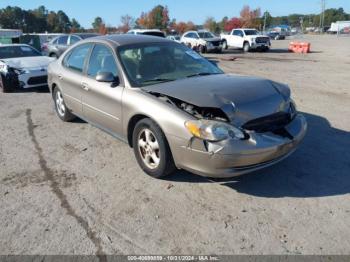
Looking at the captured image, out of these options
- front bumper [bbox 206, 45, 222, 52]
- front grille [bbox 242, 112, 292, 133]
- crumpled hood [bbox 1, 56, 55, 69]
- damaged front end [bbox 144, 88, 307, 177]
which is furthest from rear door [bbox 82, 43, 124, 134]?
front bumper [bbox 206, 45, 222, 52]

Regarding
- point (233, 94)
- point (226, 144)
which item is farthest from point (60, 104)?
point (226, 144)

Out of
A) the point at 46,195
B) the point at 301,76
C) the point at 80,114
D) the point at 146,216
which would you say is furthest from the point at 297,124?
the point at 301,76

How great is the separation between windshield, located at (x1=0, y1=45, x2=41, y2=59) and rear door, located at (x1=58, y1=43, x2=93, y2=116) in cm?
576

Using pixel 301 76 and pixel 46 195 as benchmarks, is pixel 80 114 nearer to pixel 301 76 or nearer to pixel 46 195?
pixel 46 195

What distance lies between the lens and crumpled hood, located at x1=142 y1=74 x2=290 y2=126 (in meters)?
3.73

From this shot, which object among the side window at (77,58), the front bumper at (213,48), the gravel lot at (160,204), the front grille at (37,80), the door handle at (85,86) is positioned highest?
the side window at (77,58)

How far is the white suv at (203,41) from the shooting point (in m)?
26.9

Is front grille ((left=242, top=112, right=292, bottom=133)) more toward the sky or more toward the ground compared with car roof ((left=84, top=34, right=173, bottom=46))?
more toward the ground

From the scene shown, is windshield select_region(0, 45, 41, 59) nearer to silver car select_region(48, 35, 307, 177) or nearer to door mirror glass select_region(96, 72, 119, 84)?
silver car select_region(48, 35, 307, 177)

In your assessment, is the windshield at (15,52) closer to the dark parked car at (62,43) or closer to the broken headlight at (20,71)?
the broken headlight at (20,71)

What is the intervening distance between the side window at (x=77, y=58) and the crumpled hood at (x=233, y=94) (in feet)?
5.62

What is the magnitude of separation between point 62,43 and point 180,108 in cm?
1601

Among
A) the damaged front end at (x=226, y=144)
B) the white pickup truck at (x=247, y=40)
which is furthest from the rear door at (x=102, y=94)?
the white pickup truck at (x=247, y=40)

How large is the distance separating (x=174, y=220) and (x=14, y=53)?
9788mm
